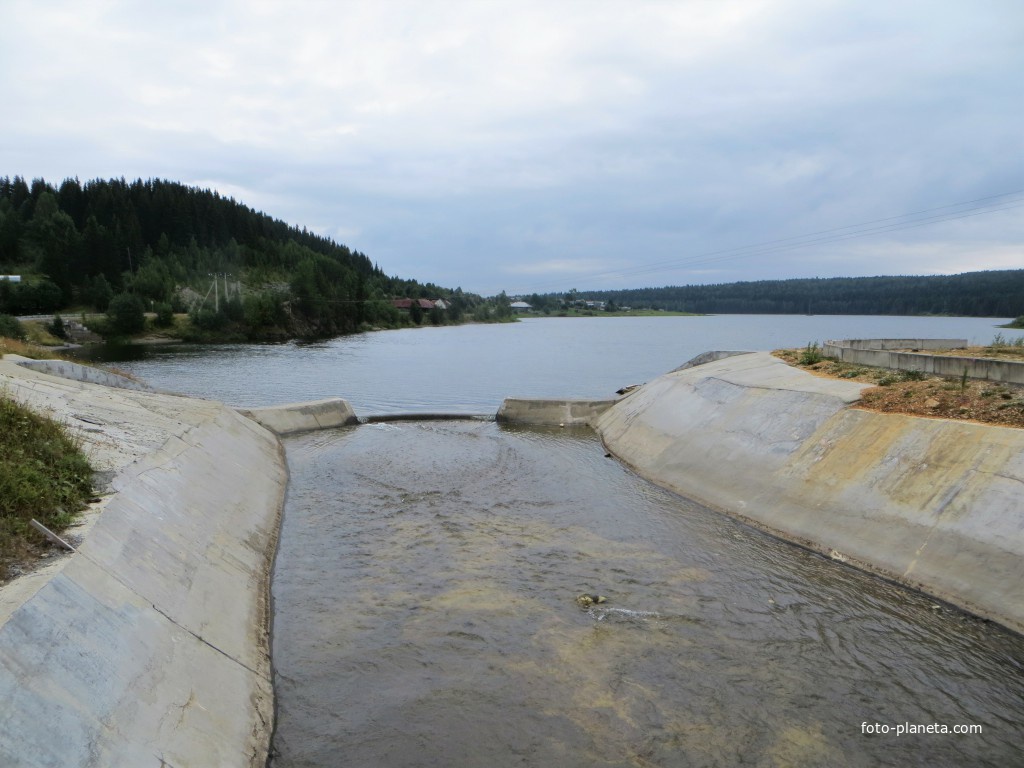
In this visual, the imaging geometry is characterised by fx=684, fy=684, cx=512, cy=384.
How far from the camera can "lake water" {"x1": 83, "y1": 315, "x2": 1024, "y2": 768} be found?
8.05 meters

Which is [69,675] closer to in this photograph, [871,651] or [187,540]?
[187,540]

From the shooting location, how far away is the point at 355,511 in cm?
1731

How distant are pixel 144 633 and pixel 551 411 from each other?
25.7m

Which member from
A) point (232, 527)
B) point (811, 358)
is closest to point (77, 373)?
point (232, 527)

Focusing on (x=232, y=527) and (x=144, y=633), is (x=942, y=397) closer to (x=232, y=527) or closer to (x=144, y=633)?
(x=232, y=527)

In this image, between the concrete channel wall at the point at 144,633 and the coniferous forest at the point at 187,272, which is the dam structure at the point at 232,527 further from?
the coniferous forest at the point at 187,272

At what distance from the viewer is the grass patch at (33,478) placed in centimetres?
779

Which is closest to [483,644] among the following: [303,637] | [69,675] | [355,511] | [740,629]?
[303,637]

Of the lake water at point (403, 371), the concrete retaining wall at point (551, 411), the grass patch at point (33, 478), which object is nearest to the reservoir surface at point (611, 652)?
the grass patch at point (33, 478)

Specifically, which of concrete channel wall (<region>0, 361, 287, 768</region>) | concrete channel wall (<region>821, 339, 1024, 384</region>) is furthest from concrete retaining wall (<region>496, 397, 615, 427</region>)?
concrete channel wall (<region>0, 361, 287, 768</region>)

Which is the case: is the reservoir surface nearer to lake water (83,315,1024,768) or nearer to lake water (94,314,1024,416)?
lake water (83,315,1024,768)

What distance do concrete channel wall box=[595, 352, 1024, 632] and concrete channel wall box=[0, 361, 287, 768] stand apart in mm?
10555

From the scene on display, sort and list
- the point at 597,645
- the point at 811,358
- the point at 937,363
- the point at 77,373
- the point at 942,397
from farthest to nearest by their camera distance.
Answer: the point at 811,358
the point at 77,373
the point at 937,363
the point at 942,397
the point at 597,645

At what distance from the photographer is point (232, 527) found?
13383 mm
